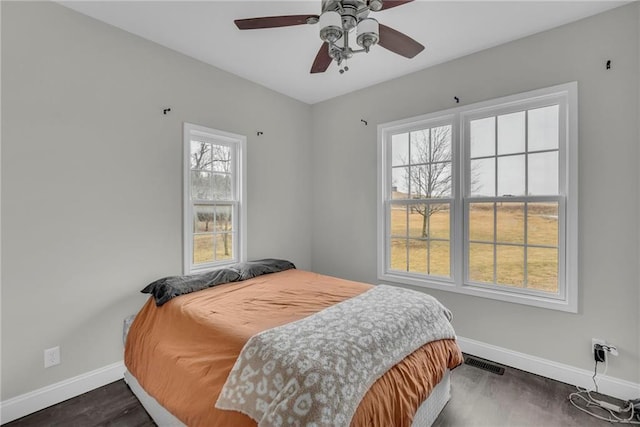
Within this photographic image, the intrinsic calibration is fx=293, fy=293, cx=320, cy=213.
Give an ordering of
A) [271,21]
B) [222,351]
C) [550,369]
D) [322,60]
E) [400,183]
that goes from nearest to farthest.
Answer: [222,351] < [271,21] < [322,60] < [550,369] < [400,183]

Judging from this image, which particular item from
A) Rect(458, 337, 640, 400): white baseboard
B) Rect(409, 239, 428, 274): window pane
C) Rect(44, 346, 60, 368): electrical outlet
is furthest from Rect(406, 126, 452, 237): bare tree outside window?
Rect(44, 346, 60, 368): electrical outlet

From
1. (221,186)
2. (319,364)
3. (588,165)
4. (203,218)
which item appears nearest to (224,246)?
(203,218)

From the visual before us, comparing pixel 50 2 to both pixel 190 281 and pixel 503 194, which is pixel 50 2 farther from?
pixel 503 194

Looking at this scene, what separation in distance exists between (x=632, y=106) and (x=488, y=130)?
0.91 m

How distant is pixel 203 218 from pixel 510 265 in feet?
9.45

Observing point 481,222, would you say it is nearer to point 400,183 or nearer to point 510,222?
point 510,222

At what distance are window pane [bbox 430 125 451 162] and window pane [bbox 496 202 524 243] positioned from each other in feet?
2.28

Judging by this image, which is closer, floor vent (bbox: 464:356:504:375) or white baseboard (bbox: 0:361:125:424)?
white baseboard (bbox: 0:361:125:424)

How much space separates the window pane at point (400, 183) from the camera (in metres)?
3.22

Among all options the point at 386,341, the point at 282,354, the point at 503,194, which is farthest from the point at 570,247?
the point at 282,354

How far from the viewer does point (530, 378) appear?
232 centimetres

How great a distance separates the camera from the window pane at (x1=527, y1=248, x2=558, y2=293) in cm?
239

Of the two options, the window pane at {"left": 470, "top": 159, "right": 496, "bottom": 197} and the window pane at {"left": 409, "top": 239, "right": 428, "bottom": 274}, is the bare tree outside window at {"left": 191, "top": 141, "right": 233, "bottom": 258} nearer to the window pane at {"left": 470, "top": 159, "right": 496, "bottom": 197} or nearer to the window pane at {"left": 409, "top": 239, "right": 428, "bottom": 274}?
the window pane at {"left": 409, "top": 239, "right": 428, "bottom": 274}

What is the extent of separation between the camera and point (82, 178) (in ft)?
7.03
